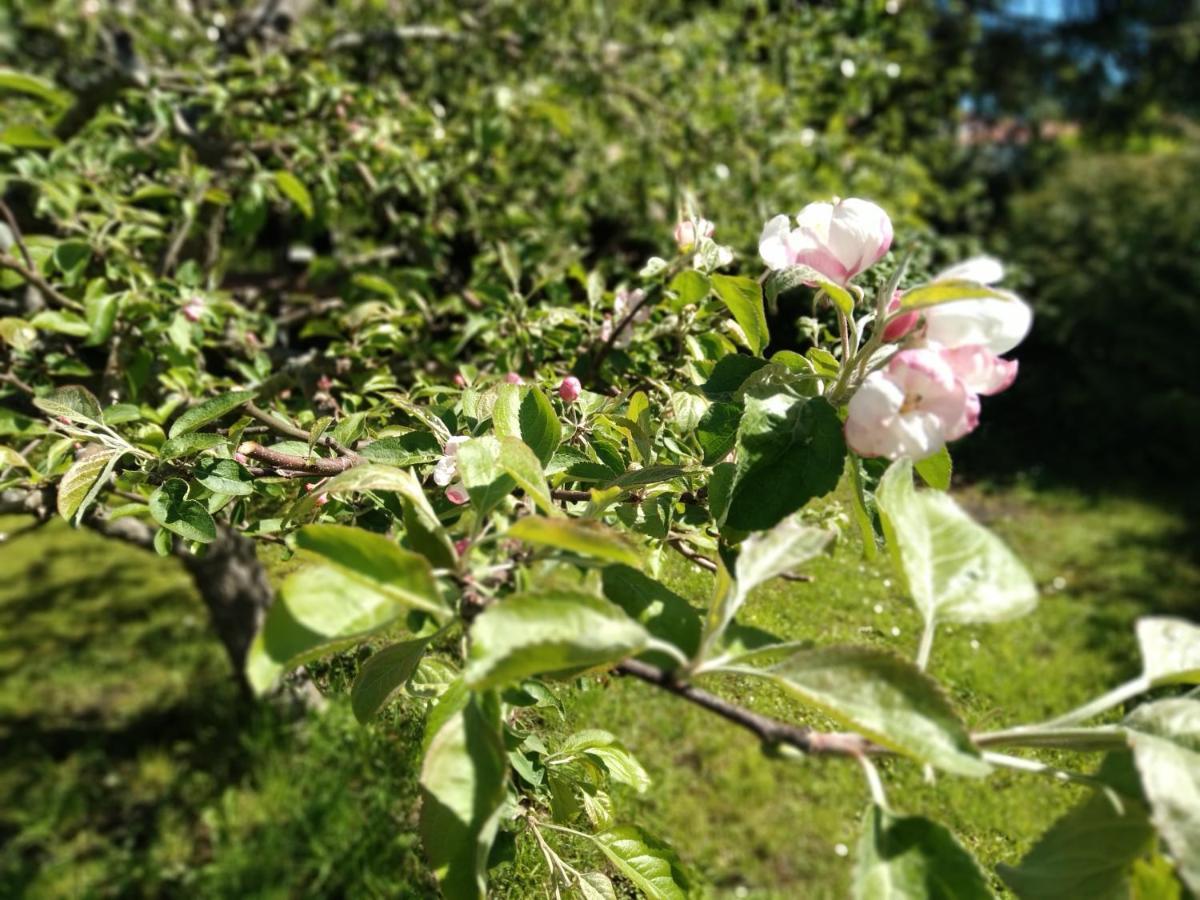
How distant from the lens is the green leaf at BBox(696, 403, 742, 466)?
770mm

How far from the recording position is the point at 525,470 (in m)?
0.63

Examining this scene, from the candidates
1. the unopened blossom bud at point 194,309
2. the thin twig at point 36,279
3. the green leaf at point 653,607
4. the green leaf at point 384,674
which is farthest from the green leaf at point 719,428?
the thin twig at point 36,279

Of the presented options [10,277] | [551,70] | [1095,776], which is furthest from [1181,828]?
[551,70]

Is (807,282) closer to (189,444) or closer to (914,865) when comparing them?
(914,865)

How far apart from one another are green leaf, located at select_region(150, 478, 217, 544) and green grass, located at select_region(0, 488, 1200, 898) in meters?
0.23

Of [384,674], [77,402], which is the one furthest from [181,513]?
[384,674]

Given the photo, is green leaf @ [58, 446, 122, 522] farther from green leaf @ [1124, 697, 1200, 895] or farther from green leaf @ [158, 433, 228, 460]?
green leaf @ [1124, 697, 1200, 895]

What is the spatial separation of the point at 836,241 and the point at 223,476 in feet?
2.11

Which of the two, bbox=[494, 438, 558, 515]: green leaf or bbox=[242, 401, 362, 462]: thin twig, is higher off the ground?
bbox=[494, 438, 558, 515]: green leaf

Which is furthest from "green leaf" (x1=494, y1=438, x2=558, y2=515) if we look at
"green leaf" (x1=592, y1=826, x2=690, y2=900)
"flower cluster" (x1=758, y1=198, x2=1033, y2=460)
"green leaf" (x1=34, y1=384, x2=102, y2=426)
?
"green leaf" (x1=34, y1=384, x2=102, y2=426)

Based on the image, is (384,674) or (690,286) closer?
(384,674)

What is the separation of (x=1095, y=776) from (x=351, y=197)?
7.02ft

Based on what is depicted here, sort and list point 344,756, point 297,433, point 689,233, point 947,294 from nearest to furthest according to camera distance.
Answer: point 947,294 < point 297,433 < point 689,233 < point 344,756

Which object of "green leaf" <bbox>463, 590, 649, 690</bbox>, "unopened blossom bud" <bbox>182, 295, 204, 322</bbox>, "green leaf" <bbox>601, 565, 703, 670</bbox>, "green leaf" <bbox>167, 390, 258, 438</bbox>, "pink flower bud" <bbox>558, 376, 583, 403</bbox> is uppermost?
"green leaf" <bbox>463, 590, 649, 690</bbox>
